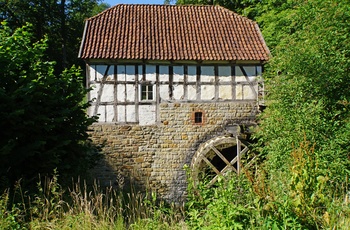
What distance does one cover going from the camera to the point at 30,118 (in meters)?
4.83

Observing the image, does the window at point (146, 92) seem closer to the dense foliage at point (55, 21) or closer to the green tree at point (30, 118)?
the green tree at point (30, 118)

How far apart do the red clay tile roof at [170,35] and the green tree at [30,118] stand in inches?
223

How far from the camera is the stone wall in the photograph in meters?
11.4

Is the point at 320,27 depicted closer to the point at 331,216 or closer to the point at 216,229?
the point at 331,216

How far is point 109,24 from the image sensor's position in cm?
1206

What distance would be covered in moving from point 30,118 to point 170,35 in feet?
25.7

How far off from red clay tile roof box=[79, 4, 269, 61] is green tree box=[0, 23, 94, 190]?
5.68m

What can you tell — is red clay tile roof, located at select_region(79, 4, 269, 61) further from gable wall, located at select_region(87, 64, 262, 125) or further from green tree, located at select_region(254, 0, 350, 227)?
green tree, located at select_region(254, 0, 350, 227)

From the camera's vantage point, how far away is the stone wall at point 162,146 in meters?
11.4

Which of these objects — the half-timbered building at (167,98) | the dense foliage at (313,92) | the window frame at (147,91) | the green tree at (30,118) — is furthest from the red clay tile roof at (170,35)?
the green tree at (30,118)

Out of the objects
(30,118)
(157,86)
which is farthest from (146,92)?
(30,118)

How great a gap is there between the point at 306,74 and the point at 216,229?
624cm

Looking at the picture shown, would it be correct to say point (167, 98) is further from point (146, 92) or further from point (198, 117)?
point (198, 117)

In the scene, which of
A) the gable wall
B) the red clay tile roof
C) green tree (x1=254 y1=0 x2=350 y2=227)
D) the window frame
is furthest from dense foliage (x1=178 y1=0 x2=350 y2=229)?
the window frame
